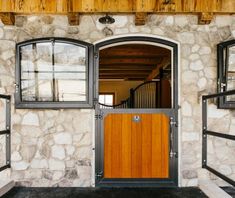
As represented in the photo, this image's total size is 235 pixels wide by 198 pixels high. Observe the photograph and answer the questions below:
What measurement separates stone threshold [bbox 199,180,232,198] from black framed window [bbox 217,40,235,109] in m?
1.07

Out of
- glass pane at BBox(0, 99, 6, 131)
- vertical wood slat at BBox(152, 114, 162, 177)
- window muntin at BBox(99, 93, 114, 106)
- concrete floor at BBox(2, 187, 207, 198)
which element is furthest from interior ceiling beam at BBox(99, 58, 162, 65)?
window muntin at BBox(99, 93, 114, 106)

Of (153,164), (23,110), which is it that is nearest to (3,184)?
(23,110)

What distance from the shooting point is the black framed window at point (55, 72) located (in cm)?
371

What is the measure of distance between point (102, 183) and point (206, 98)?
1.87 metres

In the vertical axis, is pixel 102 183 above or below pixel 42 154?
below

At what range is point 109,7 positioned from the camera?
3514mm

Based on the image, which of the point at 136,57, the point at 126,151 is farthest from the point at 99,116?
the point at 136,57

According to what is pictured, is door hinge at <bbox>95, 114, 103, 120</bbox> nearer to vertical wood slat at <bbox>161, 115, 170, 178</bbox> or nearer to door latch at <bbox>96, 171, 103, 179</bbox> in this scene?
door latch at <bbox>96, 171, 103, 179</bbox>

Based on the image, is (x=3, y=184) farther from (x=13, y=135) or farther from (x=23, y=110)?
(x=23, y=110)

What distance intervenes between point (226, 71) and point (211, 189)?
63.4 inches

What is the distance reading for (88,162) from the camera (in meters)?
3.72

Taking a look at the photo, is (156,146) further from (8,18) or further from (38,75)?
(8,18)

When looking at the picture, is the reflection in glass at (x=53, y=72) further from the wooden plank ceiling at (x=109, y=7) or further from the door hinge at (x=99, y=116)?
the wooden plank ceiling at (x=109, y=7)

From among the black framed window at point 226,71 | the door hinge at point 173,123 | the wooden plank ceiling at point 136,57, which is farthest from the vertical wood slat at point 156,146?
the wooden plank ceiling at point 136,57
